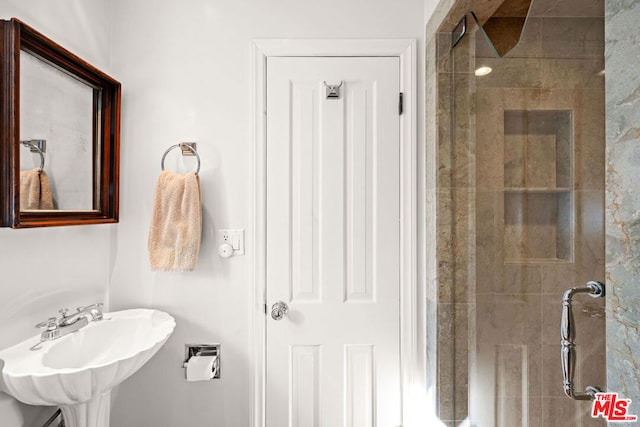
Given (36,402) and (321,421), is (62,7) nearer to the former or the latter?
(36,402)

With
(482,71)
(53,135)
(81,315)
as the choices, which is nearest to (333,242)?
(482,71)

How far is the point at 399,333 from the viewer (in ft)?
5.38

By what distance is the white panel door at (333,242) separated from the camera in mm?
1632

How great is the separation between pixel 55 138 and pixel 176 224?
527mm

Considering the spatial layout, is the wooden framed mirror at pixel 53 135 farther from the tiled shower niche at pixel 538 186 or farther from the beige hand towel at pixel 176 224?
the tiled shower niche at pixel 538 186

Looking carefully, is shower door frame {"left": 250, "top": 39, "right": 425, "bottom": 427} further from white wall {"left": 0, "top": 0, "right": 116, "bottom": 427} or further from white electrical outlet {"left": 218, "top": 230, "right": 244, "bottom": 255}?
white wall {"left": 0, "top": 0, "right": 116, "bottom": 427}

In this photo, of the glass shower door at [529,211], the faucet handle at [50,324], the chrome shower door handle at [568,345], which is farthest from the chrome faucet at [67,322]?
the chrome shower door handle at [568,345]

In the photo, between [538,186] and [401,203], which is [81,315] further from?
[538,186]

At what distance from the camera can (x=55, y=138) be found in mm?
1303

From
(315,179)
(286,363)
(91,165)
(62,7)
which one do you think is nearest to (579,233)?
(315,179)

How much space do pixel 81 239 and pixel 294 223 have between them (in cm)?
88

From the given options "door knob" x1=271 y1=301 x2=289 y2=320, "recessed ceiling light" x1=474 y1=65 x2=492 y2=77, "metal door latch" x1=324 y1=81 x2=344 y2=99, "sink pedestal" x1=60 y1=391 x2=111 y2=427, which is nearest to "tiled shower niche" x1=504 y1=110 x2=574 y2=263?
"recessed ceiling light" x1=474 y1=65 x2=492 y2=77

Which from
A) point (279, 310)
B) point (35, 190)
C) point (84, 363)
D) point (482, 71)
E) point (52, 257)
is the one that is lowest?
point (84, 363)

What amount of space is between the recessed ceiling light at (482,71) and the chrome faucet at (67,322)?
5.56 ft
